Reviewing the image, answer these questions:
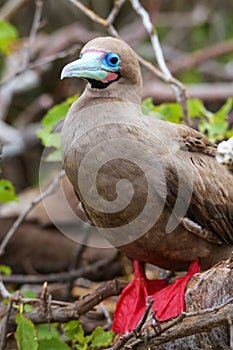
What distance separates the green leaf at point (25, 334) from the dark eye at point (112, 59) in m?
1.48

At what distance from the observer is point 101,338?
4590 millimetres

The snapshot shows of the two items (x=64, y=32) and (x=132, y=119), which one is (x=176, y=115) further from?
(x=64, y=32)

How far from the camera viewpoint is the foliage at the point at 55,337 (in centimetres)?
438

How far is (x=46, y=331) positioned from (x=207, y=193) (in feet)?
4.10

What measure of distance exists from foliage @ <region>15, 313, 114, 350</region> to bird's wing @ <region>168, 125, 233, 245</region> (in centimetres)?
81

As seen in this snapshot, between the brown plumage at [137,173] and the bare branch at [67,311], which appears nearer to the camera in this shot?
the brown plumage at [137,173]

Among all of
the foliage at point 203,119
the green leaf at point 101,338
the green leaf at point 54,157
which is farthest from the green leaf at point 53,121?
the green leaf at point 101,338

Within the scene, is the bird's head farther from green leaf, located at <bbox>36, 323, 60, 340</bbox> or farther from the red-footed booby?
green leaf, located at <bbox>36, 323, 60, 340</bbox>

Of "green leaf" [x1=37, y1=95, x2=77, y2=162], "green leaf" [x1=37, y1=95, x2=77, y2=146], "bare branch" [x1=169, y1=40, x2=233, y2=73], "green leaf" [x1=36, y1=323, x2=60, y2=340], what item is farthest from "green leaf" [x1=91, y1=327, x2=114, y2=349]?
"bare branch" [x1=169, y1=40, x2=233, y2=73]

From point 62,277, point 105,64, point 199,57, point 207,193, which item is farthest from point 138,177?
point 199,57

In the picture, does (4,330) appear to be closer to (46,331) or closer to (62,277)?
(46,331)

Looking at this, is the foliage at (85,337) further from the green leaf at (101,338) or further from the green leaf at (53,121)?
the green leaf at (53,121)

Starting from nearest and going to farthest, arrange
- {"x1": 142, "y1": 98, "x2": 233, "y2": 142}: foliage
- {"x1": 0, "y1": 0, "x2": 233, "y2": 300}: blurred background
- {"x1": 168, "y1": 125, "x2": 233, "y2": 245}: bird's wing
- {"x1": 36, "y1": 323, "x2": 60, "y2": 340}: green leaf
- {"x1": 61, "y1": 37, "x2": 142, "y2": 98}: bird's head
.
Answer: {"x1": 61, "y1": 37, "x2": 142, "y2": 98}: bird's head → {"x1": 168, "y1": 125, "x2": 233, "y2": 245}: bird's wing → {"x1": 36, "y1": 323, "x2": 60, "y2": 340}: green leaf → {"x1": 142, "y1": 98, "x2": 233, "y2": 142}: foliage → {"x1": 0, "y1": 0, "x2": 233, "y2": 300}: blurred background

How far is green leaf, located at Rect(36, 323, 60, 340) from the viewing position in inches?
187
